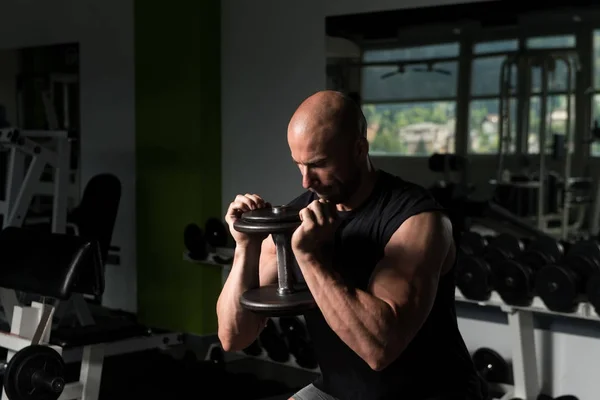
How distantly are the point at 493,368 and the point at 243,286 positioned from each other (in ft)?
6.96

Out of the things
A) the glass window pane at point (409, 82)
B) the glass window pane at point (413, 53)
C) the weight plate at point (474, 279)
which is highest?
the glass window pane at point (413, 53)

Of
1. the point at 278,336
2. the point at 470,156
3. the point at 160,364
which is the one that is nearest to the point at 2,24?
the point at 160,364

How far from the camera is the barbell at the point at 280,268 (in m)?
1.39

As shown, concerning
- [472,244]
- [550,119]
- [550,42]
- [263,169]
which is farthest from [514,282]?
[263,169]

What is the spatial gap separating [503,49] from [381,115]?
0.64m

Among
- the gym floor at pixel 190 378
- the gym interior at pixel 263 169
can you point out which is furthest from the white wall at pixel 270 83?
the gym floor at pixel 190 378

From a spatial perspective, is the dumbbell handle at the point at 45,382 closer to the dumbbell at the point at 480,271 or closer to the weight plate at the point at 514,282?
the dumbbell at the point at 480,271

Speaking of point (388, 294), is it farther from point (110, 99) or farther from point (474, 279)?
point (110, 99)

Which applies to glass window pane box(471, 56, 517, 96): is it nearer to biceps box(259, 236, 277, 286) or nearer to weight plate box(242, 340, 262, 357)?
weight plate box(242, 340, 262, 357)

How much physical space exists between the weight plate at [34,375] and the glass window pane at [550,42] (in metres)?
2.18

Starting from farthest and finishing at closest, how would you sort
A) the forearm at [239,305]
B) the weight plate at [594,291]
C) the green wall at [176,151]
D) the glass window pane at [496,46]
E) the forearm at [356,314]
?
the green wall at [176,151] < the glass window pane at [496,46] < the weight plate at [594,291] < the forearm at [239,305] < the forearm at [356,314]

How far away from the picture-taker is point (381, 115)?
372 centimetres

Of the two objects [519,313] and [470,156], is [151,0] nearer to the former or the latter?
[470,156]

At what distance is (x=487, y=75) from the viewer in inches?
133
